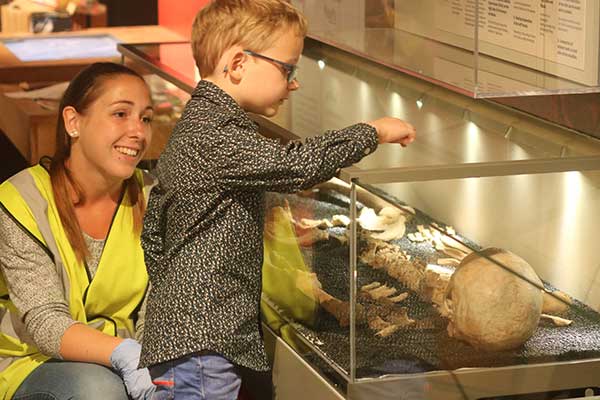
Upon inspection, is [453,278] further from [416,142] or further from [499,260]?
[416,142]

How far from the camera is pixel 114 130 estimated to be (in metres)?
2.63

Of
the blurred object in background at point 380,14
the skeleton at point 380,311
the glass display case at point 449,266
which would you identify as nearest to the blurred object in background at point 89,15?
the blurred object in background at point 380,14

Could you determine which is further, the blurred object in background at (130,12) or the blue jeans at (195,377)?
the blurred object in background at (130,12)

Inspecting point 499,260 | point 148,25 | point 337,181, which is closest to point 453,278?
point 499,260

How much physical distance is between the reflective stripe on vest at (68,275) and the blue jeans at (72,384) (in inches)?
1.8

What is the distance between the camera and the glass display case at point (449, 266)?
2.00 m

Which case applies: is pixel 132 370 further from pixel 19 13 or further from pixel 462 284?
pixel 19 13

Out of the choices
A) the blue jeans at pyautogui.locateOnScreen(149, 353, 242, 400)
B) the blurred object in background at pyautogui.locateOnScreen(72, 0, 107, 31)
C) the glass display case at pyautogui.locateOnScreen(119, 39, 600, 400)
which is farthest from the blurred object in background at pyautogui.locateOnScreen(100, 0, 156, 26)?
the blue jeans at pyautogui.locateOnScreen(149, 353, 242, 400)

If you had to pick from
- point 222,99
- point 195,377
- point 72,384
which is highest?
point 222,99

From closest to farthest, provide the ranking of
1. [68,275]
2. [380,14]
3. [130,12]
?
[68,275], [380,14], [130,12]

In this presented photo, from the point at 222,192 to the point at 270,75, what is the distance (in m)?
0.23

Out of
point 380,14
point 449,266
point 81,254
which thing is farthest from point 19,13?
point 449,266

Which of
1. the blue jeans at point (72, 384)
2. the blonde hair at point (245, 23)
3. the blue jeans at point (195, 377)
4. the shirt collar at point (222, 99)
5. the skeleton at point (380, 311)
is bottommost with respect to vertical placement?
the blue jeans at point (72, 384)

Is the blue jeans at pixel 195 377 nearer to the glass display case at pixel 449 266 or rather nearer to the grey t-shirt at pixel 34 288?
the glass display case at pixel 449 266
